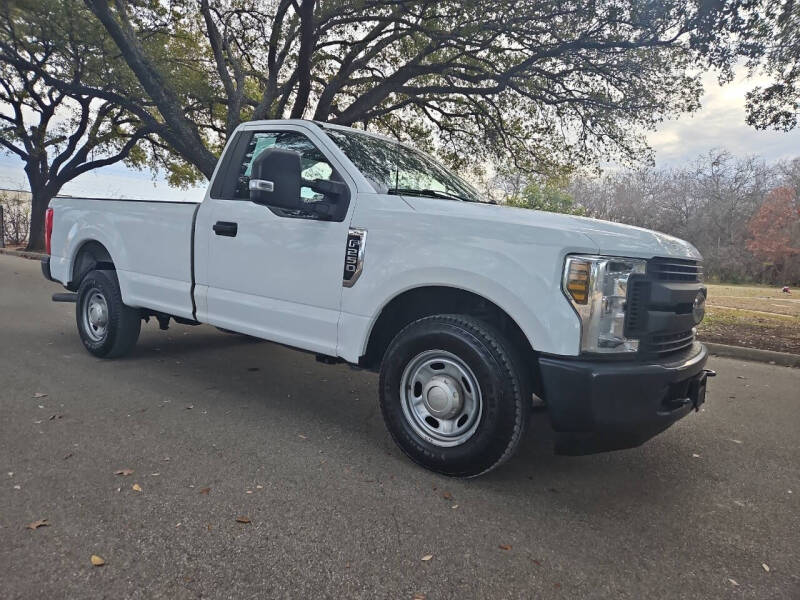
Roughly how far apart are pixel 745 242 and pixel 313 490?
136ft

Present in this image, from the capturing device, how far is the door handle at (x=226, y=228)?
388cm

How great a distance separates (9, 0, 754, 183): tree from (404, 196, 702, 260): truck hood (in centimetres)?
773

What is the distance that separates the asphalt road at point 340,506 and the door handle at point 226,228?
51.6 inches

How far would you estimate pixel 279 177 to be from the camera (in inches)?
125

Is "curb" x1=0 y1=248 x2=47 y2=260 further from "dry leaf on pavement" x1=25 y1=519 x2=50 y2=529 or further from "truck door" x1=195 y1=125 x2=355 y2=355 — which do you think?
"dry leaf on pavement" x1=25 y1=519 x2=50 y2=529

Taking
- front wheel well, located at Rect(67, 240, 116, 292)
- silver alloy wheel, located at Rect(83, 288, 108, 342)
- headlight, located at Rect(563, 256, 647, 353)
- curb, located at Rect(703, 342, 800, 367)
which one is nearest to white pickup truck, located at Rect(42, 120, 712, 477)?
headlight, located at Rect(563, 256, 647, 353)

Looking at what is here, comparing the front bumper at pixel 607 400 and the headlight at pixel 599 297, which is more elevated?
the headlight at pixel 599 297

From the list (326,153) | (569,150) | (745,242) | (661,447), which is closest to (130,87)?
(569,150)

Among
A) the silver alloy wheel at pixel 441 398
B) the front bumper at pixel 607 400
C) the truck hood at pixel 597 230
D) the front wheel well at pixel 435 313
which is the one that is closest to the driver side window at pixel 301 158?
the truck hood at pixel 597 230

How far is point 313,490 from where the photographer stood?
2752mm

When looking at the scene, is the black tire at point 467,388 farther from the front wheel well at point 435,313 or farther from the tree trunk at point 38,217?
the tree trunk at point 38,217

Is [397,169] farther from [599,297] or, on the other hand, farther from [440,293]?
[599,297]

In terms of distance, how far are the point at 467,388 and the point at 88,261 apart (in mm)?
4387

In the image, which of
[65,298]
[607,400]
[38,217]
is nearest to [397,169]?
[607,400]
